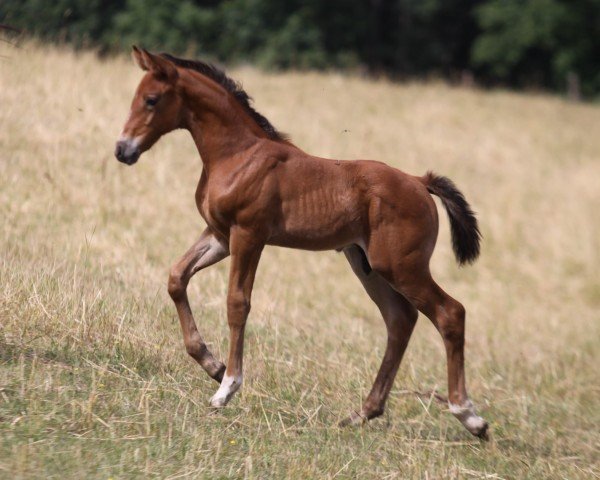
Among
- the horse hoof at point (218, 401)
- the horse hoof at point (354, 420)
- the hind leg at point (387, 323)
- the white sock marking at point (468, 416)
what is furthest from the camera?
the hind leg at point (387, 323)

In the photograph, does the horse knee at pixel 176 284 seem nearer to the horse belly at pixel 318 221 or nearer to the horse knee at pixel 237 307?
the horse knee at pixel 237 307

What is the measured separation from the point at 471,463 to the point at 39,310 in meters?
3.14

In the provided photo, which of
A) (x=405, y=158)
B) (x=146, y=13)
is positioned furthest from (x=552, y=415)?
(x=146, y=13)

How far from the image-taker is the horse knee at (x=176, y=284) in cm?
651

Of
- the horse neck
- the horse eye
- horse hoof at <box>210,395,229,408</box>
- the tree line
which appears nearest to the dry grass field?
horse hoof at <box>210,395,229,408</box>

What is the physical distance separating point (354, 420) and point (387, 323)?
73 cm

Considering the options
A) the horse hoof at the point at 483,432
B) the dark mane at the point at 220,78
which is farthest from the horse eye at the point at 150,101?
the horse hoof at the point at 483,432

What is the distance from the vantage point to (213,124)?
21.3ft

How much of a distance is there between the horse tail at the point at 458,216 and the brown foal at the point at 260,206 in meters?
0.20

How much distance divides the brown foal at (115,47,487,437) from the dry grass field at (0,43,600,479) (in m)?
0.49

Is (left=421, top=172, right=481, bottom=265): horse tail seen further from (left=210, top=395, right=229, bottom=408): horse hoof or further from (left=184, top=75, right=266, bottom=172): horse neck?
(left=210, top=395, right=229, bottom=408): horse hoof

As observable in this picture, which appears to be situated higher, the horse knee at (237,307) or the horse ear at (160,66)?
the horse ear at (160,66)

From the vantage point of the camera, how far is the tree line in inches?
1297

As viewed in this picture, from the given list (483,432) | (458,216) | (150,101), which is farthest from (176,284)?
(483,432)
